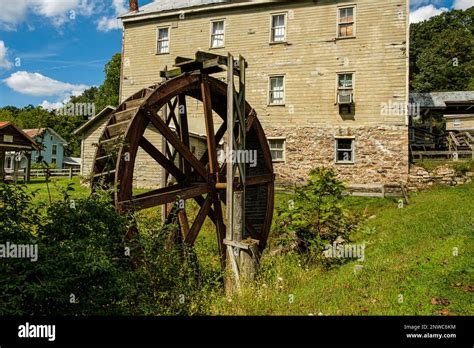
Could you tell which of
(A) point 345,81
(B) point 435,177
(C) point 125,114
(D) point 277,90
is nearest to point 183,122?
(C) point 125,114

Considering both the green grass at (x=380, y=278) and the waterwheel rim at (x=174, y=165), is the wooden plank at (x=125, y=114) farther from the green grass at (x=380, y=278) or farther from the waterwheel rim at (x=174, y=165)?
the green grass at (x=380, y=278)

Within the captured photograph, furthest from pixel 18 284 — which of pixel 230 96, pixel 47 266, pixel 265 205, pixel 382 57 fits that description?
pixel 382 57

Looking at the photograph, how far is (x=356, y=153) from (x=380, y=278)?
11.0m

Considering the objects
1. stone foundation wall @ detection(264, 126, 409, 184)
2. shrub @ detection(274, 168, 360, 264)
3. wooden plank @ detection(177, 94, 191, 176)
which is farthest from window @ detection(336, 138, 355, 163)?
wooden plank @ detection(177, 94, 191, 176)

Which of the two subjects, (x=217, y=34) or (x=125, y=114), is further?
(x=217, y=34)

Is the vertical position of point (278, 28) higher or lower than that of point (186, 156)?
higher

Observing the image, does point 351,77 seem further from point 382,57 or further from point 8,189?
point 8,189

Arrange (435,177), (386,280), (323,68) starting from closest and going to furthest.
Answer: (386,280) → (435,177) → (323,68)

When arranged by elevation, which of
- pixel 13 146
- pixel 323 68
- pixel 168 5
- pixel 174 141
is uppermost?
pixel 168 5

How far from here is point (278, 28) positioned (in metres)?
17.1

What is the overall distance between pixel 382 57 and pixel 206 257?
1186 centimetres

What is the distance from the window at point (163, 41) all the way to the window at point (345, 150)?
973 centimetres

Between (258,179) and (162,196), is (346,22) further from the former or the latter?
(162,196)

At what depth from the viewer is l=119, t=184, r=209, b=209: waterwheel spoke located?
5931mm
